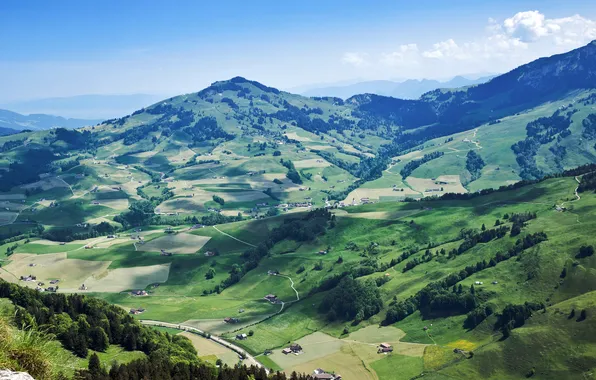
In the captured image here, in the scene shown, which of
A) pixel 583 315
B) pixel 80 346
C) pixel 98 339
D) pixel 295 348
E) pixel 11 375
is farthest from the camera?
pixel 295 348

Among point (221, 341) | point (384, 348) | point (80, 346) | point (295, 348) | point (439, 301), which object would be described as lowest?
point (295, 348)

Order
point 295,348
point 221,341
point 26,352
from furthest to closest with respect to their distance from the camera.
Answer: point 221,341, point 295,348, point 26,352

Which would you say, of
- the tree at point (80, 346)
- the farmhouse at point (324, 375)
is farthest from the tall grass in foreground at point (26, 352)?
the farmhouse at point (324, 375)

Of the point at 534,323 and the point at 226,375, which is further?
the point at 534,323

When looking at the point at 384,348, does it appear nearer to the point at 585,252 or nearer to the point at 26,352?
the point at 585,252

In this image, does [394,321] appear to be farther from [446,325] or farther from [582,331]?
[582,331]

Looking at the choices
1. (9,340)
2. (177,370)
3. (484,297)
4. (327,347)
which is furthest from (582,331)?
(9,340)

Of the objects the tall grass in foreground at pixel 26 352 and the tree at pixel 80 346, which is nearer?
the tall grass in foreground at pixel 26 352

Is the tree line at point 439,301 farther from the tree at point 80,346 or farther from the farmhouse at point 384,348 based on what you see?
the tree at point 80,346

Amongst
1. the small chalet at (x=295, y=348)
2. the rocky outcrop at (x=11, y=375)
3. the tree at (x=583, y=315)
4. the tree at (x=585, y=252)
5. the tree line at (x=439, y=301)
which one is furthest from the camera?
the tree line at (x=439, y=301)

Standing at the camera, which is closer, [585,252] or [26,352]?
[26,352]

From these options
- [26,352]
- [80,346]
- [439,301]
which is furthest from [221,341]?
[26,352]
